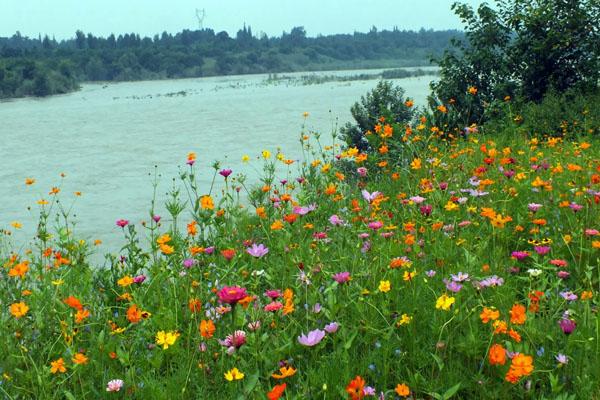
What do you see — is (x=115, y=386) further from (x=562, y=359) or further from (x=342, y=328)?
(x=562, y=359)

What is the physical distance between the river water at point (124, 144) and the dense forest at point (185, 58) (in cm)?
1000

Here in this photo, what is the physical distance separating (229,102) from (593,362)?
90.7 feet

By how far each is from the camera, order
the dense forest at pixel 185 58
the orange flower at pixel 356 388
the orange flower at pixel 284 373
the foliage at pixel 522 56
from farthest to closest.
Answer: the dense forest at pixel 185 58 < the foliage at pixel 522 56 < the orange flower at pixel 284 373 < the orange flower at pixel 356 388

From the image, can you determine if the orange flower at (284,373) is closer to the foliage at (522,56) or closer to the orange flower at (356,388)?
the orange flower at (356,388)

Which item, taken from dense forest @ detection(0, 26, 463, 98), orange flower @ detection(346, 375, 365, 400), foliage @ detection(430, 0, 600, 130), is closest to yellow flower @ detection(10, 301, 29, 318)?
orange flower @ detection(346, 375, 365, 400)

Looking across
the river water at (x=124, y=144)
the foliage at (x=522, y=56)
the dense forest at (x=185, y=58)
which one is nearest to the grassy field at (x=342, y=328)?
the river water at (x=124, y=144)

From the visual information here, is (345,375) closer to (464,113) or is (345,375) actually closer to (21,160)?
(464,113)

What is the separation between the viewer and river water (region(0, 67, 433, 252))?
10.3m

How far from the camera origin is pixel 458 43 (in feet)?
36.1

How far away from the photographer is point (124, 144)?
55.8 ft

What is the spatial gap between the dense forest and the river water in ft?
32.8

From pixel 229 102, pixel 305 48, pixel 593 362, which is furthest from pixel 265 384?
pixel 305 48

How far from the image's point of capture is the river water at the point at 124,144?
33.8 feet

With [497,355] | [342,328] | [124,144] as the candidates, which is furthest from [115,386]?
[124,144]
